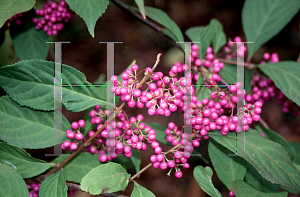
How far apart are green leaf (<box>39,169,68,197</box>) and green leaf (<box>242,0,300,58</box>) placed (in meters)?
1.53

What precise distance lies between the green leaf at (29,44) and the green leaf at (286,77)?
1330 mm

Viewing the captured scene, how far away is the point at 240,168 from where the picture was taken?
1.35 m

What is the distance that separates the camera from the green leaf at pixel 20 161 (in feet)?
3.86

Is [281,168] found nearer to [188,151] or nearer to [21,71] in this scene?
[188,151]

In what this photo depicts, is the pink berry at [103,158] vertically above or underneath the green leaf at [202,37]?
underneath

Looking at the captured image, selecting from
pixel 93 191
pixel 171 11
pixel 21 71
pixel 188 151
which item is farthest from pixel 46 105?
pixel 171 11

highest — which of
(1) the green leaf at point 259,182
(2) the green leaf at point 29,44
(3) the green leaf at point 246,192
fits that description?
(2) the green leaf at point 29,44

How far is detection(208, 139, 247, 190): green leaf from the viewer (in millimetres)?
1344

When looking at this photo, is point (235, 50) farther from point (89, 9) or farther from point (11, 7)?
point (11, 7)

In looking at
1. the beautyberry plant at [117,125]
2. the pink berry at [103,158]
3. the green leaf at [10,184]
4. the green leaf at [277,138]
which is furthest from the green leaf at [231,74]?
the green leaf at [10,184]

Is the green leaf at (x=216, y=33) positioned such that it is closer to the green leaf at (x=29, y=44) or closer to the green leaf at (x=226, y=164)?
the green leaf at (x=226, y=164)

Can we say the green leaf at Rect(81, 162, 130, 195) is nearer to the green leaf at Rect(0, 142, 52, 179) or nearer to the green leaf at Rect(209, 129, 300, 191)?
the green leaf at Rect(0, 142, 52, 179)

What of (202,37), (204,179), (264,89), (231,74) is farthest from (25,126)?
(264,89)

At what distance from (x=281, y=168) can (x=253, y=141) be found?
15 cm
